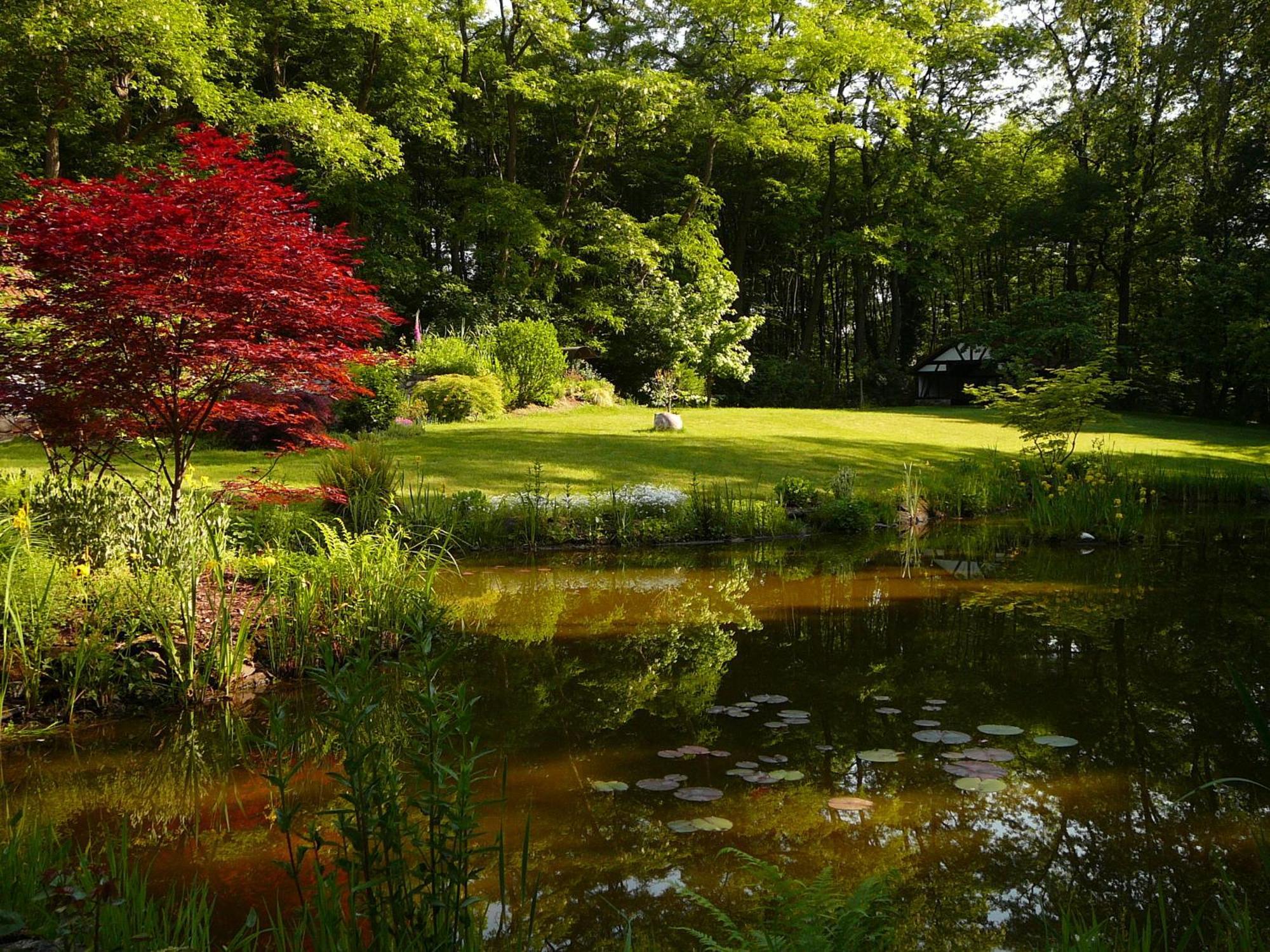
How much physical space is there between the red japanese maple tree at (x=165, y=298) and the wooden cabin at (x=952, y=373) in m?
26.4

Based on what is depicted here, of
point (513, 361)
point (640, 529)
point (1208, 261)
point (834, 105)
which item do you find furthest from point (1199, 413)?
point (640, 529)

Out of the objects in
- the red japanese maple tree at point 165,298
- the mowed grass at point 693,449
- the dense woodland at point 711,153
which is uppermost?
the dense woodland at point 711,153

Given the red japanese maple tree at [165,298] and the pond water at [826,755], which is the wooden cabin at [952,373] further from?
the red japanese maple tree at [165,298]

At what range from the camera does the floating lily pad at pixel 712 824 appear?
2.74 m

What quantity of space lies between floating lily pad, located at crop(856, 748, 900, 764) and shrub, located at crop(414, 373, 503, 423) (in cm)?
1234

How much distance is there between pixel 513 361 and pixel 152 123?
33.1ft

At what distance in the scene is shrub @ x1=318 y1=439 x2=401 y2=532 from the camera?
7215 mm

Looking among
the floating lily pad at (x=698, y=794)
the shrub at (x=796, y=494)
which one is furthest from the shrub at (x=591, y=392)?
the floating lily pad at (x=698, y=794)

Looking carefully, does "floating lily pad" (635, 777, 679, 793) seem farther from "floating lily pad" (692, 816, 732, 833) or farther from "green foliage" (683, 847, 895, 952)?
"green foliage" (683, 847, 895, 952)

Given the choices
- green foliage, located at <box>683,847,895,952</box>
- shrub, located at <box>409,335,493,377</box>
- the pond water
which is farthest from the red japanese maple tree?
shrub, located at <box>409,335,493,377</box>

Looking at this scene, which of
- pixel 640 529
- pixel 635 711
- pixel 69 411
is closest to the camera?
pixel 635 711

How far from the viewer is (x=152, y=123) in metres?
18.5

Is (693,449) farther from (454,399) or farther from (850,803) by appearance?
(850,803)

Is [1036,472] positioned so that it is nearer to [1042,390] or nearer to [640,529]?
[1042,390]
